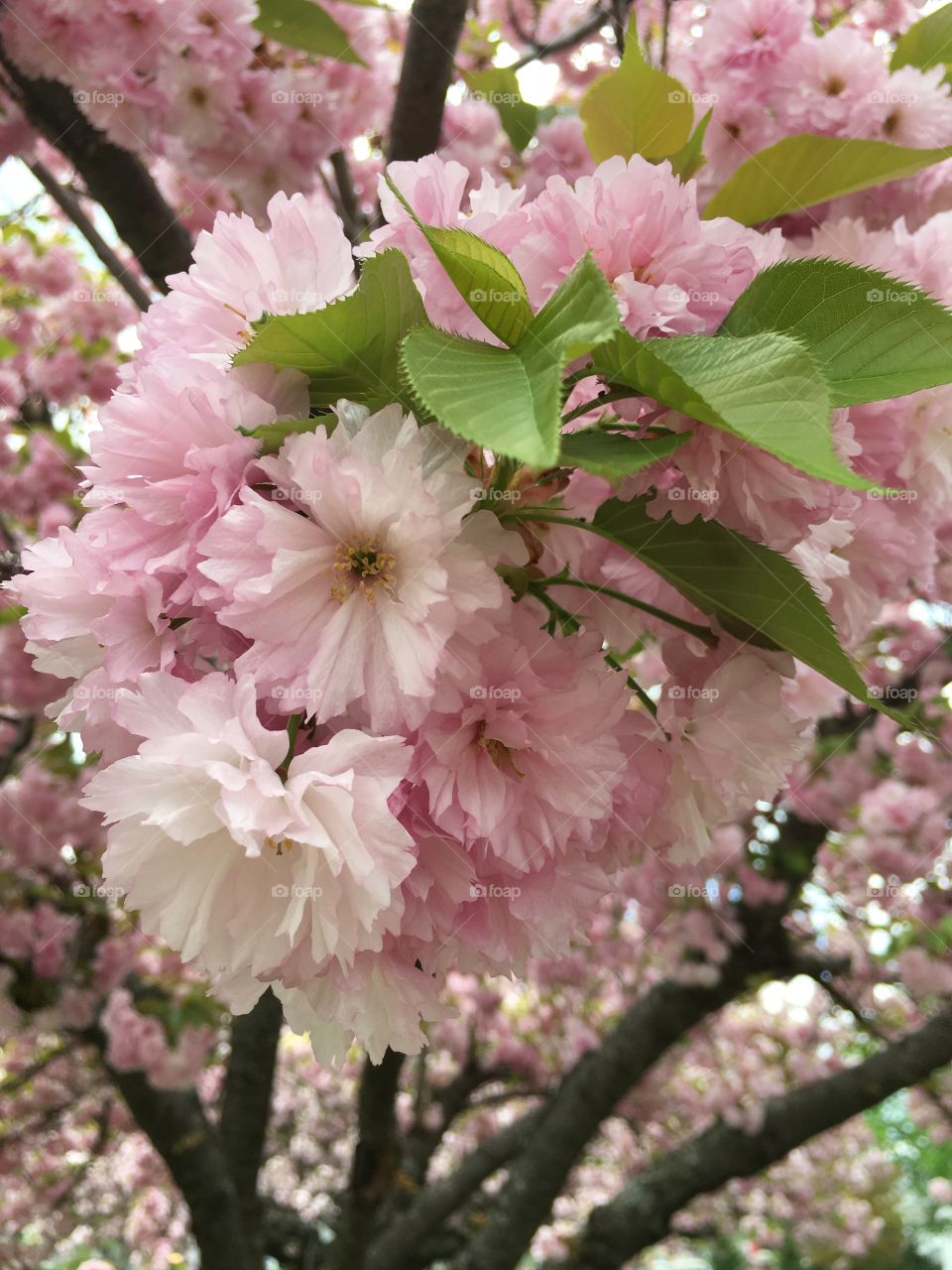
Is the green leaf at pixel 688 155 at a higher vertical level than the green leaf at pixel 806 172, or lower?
higher

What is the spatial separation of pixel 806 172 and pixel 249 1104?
8.86ft

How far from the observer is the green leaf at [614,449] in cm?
54

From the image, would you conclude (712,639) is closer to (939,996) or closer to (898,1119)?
(939,996)

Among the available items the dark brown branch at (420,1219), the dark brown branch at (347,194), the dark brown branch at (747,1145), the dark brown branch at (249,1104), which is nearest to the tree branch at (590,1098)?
the dark brown branch at (420,1219)

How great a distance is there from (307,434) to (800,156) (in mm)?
672

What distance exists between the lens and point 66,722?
0.67 metres

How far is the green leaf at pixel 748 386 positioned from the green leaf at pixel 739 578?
0.13 meters

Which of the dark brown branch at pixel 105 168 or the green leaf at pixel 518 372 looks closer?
the green leaf at pixel 518 372

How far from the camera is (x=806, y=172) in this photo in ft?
3.16

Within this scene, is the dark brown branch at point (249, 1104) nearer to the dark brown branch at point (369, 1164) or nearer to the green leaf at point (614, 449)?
the dark brown branch at point (369, 1164)

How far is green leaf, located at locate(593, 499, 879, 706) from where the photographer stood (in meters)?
0.64

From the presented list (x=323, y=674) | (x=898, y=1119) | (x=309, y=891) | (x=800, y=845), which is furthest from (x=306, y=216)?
(x=898, y=1119)

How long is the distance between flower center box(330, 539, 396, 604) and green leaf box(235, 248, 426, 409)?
0.32 ft

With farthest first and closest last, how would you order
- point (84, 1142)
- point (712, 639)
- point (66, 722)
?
point (84, 1142)
point (712, 639)
point (66, 722)
